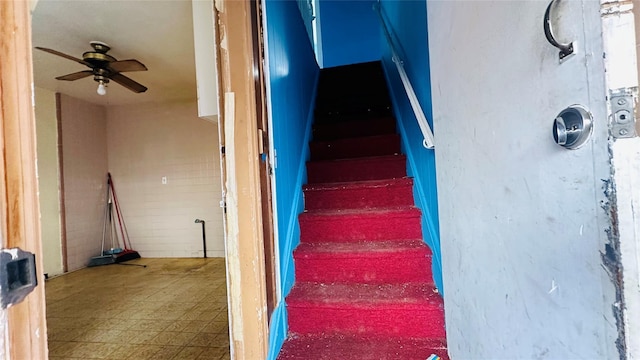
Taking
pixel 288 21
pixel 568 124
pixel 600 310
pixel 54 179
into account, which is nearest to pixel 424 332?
pixel 600 310

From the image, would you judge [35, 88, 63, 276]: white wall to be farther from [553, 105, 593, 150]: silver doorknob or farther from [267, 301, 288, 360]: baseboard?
[553, 105, 593, 150]: silver doorknob

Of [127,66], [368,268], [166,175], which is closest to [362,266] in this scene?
[368,268]

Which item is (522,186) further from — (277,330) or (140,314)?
(140,314)

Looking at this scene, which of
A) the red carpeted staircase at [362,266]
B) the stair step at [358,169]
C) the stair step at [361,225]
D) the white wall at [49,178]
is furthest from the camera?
the white wall at [49,178]

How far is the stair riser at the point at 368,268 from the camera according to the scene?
1.55 meters

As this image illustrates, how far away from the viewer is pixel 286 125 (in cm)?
180

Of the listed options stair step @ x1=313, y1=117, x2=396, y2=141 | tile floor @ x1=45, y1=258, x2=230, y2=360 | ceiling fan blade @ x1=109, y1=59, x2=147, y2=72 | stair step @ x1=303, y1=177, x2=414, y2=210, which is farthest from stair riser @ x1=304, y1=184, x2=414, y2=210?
ceiling fan blade @ x1=109, y1=59, x2=147, y2=72

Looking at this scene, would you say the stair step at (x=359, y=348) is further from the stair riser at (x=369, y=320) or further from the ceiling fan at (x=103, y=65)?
the ceiling fan at (x=103, y=65)

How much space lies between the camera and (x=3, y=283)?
0.39m

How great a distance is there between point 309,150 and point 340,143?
0.28 m

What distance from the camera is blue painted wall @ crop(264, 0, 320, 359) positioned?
4.93 ft

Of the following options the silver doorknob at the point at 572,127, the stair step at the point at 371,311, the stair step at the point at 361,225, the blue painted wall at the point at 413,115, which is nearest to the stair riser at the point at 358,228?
the stair step at the point at 361,225

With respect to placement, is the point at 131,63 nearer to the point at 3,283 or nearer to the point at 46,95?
the point at 46,95

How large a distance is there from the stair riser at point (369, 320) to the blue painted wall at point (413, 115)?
179 millimetres
